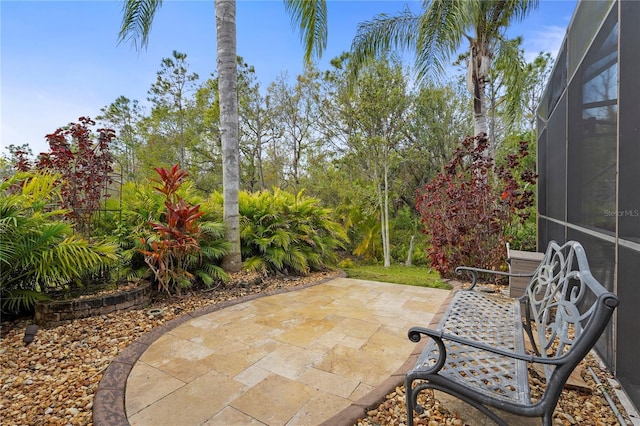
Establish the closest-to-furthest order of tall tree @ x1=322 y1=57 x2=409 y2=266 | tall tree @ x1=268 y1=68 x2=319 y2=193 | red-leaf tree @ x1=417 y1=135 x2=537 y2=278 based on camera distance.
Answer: red-leaf tree @ x1=417 y1=135 x2=537 y2=278 < tall tree @ x1=322 y1=57 x2=409 y2=266 < tall tree @ x1=268 y1=68 x2=319 y2=193

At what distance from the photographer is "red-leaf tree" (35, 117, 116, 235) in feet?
11.6

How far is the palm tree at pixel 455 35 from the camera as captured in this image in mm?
4949

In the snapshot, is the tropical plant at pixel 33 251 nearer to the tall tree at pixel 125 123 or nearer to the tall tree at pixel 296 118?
the tall tree at pixel 296 118

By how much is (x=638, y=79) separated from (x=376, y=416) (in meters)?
2.23

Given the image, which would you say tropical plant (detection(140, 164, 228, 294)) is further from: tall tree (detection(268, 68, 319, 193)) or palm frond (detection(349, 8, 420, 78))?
tall tree (detection(268, 68, 319, 193))

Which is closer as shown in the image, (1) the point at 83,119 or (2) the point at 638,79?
(2) the point at 638,79

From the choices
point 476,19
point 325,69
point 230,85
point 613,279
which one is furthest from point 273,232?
point 325,69

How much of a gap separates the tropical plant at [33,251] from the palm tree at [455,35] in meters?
5.57

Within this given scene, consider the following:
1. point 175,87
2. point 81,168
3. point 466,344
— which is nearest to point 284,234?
point 81,168

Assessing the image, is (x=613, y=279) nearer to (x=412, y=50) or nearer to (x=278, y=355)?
(x=278, y=355)

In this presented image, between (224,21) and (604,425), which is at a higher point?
(224,21)

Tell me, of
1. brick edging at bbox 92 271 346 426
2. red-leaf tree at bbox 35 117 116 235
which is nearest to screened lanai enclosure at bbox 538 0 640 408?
brick edging at bbox 92 271 346 426

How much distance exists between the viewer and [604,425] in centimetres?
153

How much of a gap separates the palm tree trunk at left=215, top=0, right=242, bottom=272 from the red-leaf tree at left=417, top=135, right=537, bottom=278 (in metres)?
3.04
